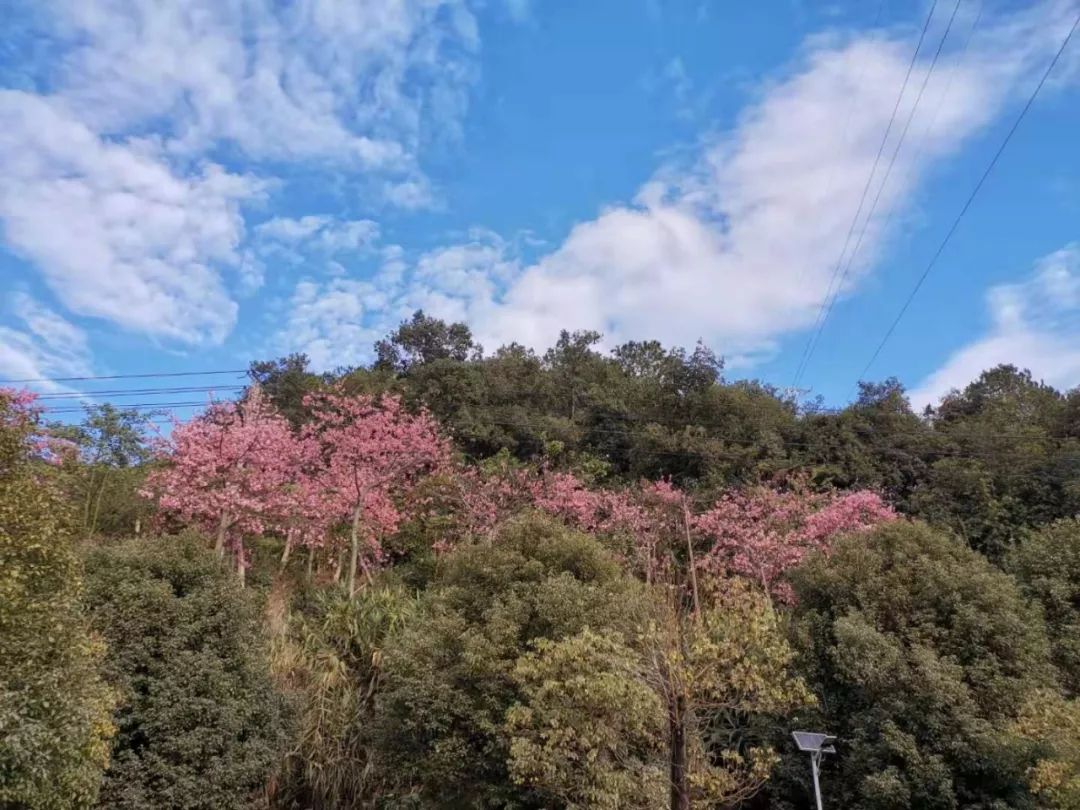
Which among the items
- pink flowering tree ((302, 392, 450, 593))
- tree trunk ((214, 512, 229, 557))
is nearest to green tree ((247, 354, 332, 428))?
pink flowering tree ((302, 392, 450, 593))

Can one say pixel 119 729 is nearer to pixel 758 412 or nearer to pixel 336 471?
pixel 336 471

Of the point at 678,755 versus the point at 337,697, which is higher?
the point at 337,697

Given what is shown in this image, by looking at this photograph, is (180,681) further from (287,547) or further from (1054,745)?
(1054,745)

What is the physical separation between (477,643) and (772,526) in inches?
486

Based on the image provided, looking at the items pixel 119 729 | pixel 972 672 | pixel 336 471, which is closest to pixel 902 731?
pixel 972 672

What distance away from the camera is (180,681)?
10.2 metres

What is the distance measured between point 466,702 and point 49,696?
460cm

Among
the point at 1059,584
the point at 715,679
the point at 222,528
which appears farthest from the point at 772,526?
the point at 222,528

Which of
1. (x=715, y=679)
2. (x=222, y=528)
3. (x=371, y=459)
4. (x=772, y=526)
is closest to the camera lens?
(x=715, y=679)

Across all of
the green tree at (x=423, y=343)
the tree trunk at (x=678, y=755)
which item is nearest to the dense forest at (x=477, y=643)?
the tree trunk at (x=678, y=755)

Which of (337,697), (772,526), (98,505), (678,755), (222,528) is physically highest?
(772,526)

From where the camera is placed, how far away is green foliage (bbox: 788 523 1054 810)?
9203 millimetres

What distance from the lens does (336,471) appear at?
19234mm

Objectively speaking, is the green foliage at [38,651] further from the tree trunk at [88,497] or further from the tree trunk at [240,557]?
the tree trunk at [88,497]
